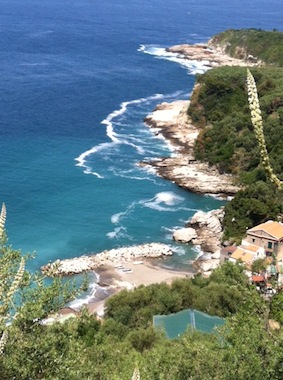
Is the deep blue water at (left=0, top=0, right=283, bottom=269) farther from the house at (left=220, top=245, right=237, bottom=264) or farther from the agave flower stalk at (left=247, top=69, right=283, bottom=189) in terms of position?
the agave flower stalk at (left=247, top=69, right=283, bottom=189)

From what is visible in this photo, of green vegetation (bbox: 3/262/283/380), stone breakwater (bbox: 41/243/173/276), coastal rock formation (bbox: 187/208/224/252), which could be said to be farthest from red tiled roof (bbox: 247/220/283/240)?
green vegetation (bbox: 3/262/283/380)

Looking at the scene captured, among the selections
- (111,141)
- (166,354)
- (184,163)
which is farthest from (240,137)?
(166,354)

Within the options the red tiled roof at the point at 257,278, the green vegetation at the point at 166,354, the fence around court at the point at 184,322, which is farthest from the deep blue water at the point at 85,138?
the green vegetation at the point at 166,354

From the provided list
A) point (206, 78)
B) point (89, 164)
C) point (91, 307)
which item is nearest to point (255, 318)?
point (91, 307)

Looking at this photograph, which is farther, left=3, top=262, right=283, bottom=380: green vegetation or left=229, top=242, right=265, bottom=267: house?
left=229, top=242, right=265, bottom=267: house

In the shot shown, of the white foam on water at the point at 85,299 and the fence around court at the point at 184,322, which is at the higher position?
the fence around court at the point at 184,322

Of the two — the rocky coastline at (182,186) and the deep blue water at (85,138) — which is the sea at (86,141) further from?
the rocky coastline at (182,186)
